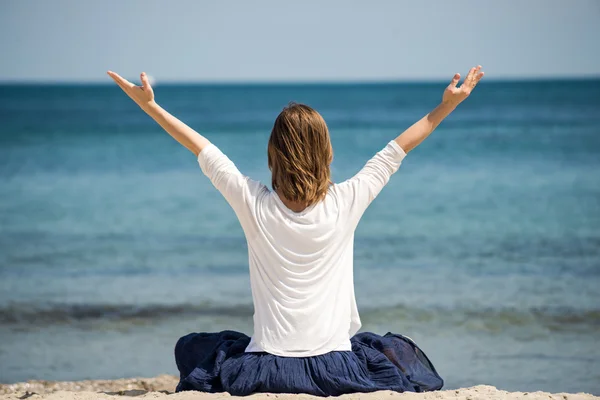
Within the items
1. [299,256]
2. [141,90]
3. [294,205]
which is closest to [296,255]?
[299,256]

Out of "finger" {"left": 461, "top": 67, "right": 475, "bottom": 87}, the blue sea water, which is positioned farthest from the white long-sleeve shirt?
the blue sea water

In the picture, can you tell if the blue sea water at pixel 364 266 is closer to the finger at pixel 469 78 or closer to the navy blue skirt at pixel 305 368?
the navy blue skirt at pixel 305 368

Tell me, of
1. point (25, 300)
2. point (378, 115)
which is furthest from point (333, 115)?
Answer: point (25, 300)

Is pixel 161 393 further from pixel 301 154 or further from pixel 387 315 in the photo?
pixel 387 315

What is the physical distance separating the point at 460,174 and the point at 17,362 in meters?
13.0

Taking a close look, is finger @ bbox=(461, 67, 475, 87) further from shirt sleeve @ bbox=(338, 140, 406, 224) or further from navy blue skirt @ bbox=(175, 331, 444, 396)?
navy blue skirt @ bbox=(175, 331, 444, 396)

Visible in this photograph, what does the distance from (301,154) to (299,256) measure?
38 centimetres

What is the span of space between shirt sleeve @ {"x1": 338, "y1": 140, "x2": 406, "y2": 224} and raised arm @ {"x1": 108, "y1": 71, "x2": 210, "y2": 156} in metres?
0.57

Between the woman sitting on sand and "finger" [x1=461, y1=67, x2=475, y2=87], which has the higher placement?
"finger" [x1=461, y1=67, x2=475, y2=87]

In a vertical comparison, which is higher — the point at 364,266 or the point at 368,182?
the point at 364,266

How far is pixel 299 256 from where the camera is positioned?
3.20 metres

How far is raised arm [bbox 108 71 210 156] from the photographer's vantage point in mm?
3293

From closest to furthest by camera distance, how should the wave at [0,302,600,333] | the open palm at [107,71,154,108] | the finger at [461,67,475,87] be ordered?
1. the open palm at [107,71,154,108]
2. the finger at [461,67,475,87]
3. the wave at [0,302,600,333]

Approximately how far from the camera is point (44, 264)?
27.7 feet
